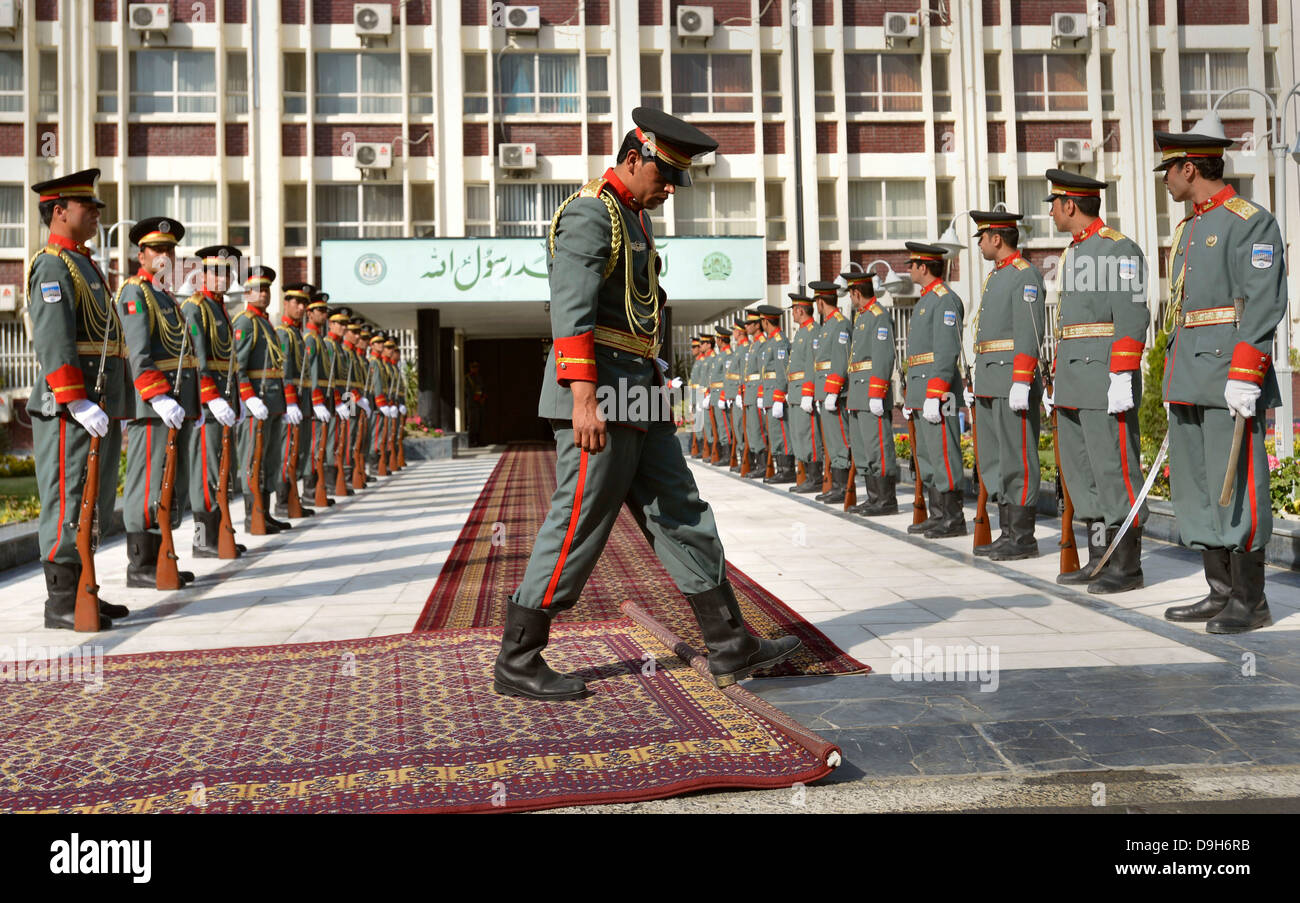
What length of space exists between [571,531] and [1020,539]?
4.31m

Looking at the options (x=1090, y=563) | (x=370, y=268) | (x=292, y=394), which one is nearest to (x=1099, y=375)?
(x=1090, y=563)

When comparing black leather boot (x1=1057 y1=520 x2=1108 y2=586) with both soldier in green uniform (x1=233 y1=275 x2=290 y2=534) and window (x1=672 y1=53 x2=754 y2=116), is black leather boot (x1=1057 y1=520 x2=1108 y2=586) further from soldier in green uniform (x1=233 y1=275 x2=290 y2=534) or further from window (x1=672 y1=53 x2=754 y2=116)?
window (x1=672 y1=53 x2=754 y2=116)

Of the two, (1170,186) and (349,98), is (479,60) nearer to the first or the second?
(349,98)

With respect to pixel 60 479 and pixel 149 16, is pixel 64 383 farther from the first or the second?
pixel 149 16

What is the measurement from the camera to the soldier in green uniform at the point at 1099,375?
5.90m

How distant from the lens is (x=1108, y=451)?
240 inches

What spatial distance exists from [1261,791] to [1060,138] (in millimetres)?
28536

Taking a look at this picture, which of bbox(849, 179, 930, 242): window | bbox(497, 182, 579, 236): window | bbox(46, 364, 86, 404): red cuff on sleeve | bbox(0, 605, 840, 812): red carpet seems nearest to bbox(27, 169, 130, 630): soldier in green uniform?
bbox(46, 364, 86, 404): red cuff on sleeve

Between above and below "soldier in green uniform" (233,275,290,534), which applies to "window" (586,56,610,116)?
above

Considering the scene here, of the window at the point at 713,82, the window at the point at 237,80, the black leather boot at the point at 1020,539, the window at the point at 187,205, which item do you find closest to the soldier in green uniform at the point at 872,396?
the black leather boot at the point at 1020,539

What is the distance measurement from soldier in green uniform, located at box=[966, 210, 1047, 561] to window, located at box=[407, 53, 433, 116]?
74.8 ft

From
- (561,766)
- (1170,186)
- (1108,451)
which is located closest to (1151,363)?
(1108,451)

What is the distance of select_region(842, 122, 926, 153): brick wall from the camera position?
28125 mm

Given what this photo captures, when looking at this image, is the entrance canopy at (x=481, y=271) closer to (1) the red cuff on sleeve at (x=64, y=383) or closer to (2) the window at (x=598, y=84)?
(2) the window at (x=598, y=84)
